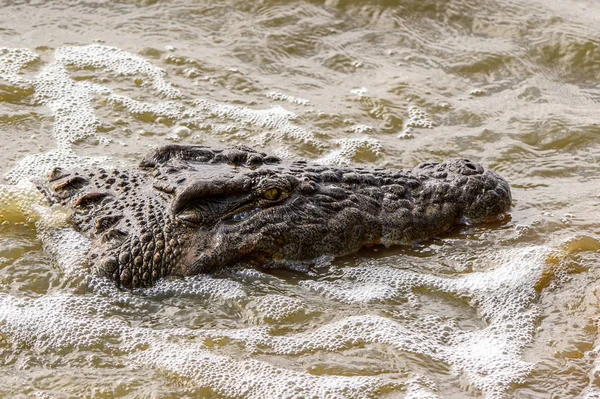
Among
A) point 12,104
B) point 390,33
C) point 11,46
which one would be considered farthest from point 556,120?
point 11,46

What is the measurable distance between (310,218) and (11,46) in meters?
4.42

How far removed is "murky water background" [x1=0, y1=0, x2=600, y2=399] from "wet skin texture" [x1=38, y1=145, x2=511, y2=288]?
0.48ft

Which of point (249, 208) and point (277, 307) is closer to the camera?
point (277, 307)

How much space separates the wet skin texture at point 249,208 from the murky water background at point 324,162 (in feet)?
0.48

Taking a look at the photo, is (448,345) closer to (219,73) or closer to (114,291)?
(114,291)

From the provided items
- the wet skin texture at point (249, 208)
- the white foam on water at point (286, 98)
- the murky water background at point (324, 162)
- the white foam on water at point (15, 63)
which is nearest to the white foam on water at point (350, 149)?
the murky water background at point (324, 162)

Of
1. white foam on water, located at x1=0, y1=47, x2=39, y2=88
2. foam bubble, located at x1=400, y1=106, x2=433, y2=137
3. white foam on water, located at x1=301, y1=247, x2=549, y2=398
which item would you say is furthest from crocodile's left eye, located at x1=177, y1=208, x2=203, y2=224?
white foam on water, located at x1=0, y1=47, x2=39, y2=88

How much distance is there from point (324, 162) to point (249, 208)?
154cm

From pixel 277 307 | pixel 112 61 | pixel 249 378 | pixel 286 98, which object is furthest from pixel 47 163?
pixel 249 378

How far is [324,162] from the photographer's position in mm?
6293

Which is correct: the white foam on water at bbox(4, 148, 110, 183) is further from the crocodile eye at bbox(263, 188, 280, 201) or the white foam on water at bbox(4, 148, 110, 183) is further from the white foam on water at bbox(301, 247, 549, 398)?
the white foam on water at bbox(301, 247, 549, 398)

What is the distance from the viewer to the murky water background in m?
4.21

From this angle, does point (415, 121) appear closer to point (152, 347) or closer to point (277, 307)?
point (277, 307)

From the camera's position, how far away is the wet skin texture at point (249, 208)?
478 centimetres
